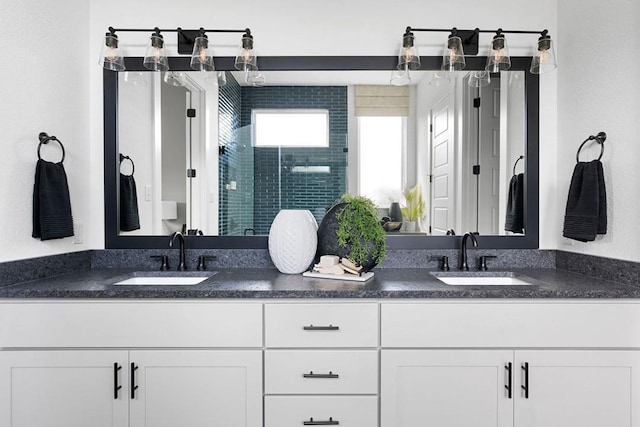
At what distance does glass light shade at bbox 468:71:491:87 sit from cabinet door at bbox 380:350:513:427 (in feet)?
4.50

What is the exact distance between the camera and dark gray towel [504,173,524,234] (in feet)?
6.74

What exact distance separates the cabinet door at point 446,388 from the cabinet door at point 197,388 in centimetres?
52

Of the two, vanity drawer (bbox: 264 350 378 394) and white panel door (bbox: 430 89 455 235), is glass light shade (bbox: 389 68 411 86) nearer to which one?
white panel door (bbox: 430 89 455 235)

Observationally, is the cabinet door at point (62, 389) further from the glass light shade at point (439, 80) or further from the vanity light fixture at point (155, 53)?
the glass light shade at point (439, 80)

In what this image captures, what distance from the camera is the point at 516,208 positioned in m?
2.06

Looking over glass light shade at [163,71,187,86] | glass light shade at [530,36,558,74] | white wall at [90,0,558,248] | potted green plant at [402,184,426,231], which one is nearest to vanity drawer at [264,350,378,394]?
potted green plant at [402,184,426,231]

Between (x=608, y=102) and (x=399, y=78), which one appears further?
(x=399, y=78)

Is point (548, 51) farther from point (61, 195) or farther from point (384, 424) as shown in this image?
point (61, 195)

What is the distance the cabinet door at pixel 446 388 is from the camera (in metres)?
1.48

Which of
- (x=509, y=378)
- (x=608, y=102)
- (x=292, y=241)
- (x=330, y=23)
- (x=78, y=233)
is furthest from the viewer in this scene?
(x=330, y=23)

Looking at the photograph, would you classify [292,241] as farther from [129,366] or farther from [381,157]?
[129,366]

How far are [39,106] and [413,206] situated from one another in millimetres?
1852

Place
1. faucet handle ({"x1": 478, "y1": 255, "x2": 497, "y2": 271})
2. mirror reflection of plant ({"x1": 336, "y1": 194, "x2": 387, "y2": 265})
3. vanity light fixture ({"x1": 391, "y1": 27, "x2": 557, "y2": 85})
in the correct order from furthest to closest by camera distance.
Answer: faucet handle ({"x1": 478, "y1": 255, "x2": 497, "y2": 271})
vanity light fixture ({"x1": 391, "y1": 27, "x2": 557, "y2": 85})
mirror reflection of plant ({"x1": 336, "y1": 194, "x2": 387, "y2": 265})

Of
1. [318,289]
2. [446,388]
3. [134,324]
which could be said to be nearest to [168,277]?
[134,324]
